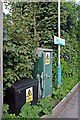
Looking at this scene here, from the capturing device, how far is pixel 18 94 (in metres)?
5.60

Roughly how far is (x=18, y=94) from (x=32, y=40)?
2350 mm

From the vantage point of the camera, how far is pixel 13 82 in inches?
233

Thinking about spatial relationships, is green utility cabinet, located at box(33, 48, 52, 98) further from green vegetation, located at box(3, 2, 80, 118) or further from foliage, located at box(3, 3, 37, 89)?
foliage, located at box(3, 3, 37, 89)

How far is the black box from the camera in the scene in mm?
5566

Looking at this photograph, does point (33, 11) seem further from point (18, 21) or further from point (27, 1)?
point (18, 21)

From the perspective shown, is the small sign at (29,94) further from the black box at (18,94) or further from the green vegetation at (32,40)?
the green vegetation at (32,40)

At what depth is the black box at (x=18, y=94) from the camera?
18.3ft

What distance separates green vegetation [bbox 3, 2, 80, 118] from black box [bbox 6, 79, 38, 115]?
0.40 feet

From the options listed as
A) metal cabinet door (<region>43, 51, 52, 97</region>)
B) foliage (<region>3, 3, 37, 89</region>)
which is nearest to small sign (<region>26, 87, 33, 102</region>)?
foliage (<region>3, 3, 37, 89</region>)

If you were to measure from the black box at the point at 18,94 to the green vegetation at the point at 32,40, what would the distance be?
12cm

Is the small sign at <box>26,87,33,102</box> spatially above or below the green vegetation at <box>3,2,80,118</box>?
below

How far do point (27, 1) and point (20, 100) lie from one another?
5237 mm

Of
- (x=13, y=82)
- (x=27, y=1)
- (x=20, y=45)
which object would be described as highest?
(x=27, y=1)

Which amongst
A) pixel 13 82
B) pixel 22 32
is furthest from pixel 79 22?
pixel 13 82
